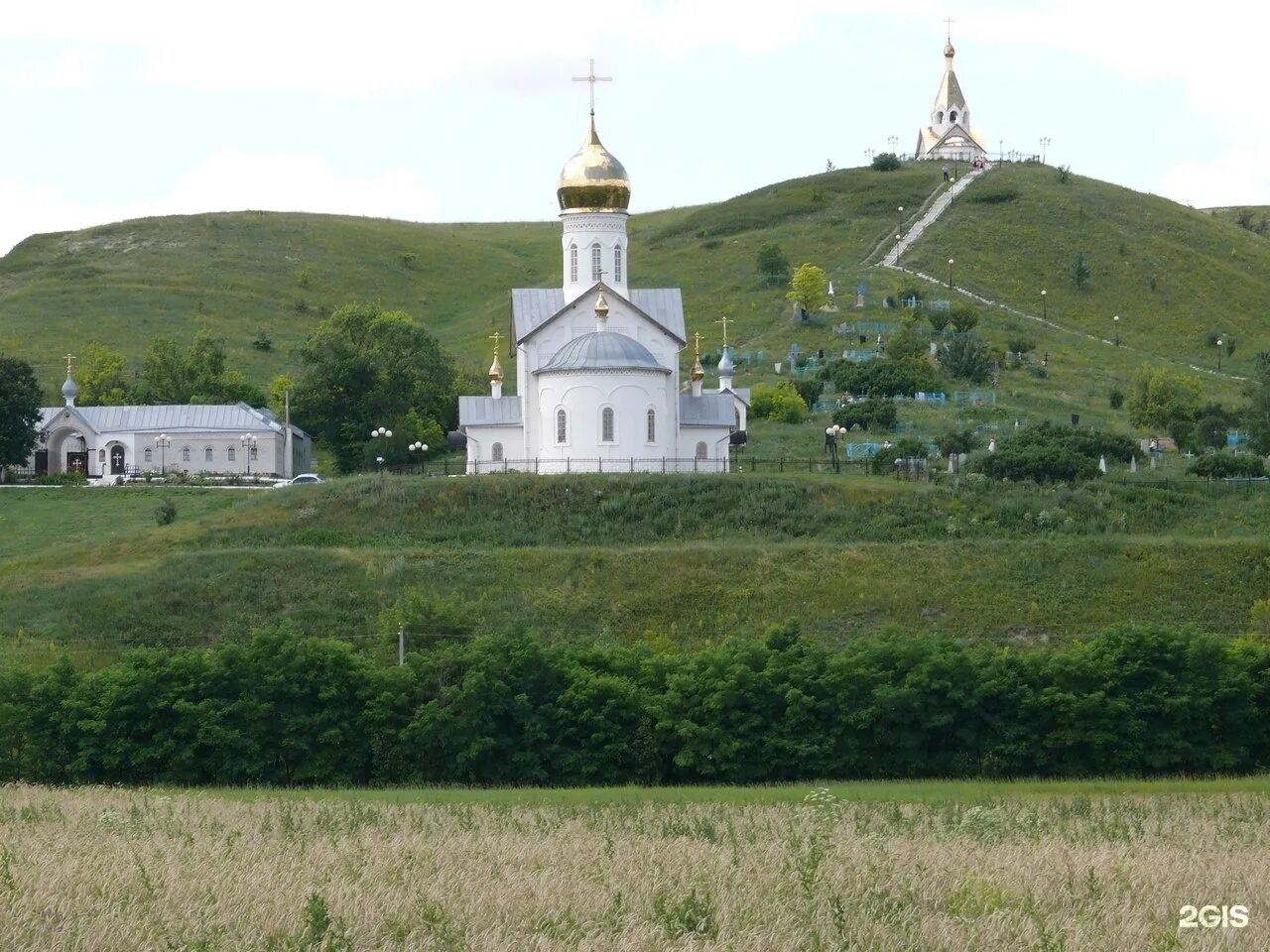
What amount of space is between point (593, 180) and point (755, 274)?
44.2m

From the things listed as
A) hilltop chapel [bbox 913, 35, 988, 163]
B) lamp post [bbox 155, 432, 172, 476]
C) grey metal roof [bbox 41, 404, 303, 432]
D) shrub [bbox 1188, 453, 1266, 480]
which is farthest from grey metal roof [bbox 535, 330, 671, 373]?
hilltop chapel [bbox 913, 35, 988, 163]

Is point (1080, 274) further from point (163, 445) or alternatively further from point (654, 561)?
point (654, 561)

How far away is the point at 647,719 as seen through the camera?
32.4 m

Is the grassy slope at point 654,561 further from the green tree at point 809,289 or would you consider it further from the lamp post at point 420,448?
the green tree at point 809,289

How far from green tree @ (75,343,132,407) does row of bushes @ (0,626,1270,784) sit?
4783 centimetres

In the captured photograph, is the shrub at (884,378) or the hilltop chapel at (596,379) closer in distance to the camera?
the hilltop chapel at (596,379)

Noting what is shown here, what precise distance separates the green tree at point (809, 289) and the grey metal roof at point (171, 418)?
28257mm

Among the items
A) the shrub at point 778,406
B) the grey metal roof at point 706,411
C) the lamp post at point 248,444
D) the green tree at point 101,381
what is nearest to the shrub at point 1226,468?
the grey metal roof at point 706,411

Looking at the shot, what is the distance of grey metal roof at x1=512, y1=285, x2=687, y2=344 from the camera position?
59.8 metres

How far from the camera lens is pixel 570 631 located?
42.1 metres

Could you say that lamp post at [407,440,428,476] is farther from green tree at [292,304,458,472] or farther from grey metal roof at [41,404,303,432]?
grey metal roof at [41,404,303,432]

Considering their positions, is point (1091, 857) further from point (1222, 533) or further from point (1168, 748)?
point (1222, 533)

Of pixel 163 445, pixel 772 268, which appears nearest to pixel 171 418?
pixel 163 445

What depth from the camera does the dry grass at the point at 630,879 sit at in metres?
15.1
